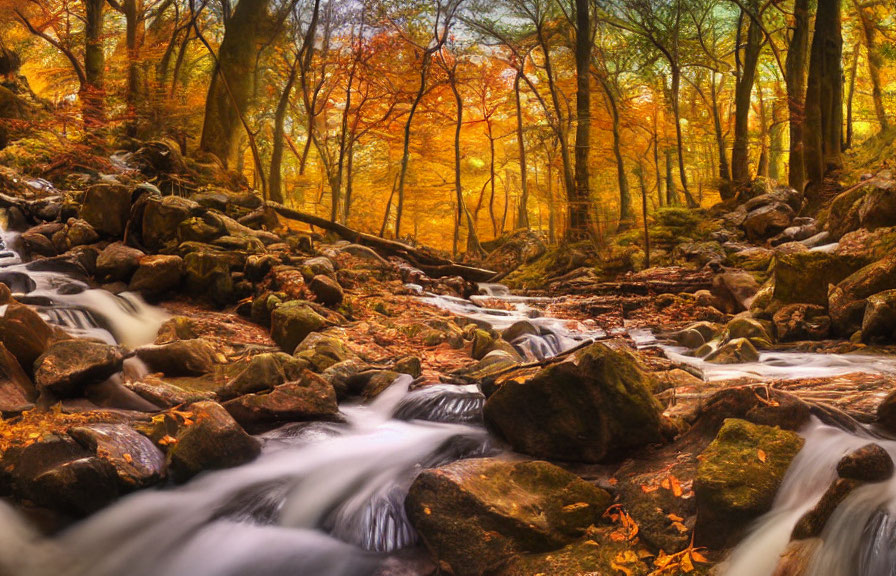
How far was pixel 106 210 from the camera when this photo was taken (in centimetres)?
775

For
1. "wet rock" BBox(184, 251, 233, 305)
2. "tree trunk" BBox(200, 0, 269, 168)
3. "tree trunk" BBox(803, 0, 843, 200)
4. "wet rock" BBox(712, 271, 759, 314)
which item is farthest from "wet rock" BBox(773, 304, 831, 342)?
"tree trunk" BBox(200, 0, 269, 168)

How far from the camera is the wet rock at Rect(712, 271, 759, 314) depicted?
8.18 m

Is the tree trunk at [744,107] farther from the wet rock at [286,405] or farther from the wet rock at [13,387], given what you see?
the wet rock at [13,387]

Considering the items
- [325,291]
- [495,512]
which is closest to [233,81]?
[325,291]

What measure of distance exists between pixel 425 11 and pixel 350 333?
43.4 ft

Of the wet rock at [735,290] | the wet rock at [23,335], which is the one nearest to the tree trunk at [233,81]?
the wet rock at [23,335]

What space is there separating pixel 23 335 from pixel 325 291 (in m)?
3.83

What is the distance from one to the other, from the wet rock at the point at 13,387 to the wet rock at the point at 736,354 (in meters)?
6.38

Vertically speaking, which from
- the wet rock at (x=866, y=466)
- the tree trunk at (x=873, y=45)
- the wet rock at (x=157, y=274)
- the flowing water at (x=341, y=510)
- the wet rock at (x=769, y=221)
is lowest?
the flowing water at (x=341, y=510)

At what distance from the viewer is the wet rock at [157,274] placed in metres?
6.81

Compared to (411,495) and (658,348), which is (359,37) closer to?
(658,348)

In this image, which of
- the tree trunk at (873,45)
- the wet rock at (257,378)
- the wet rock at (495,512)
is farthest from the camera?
the tree trunk at (873,45)

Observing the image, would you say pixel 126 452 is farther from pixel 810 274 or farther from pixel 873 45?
pixel 873 45

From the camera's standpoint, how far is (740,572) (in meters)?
2.29
